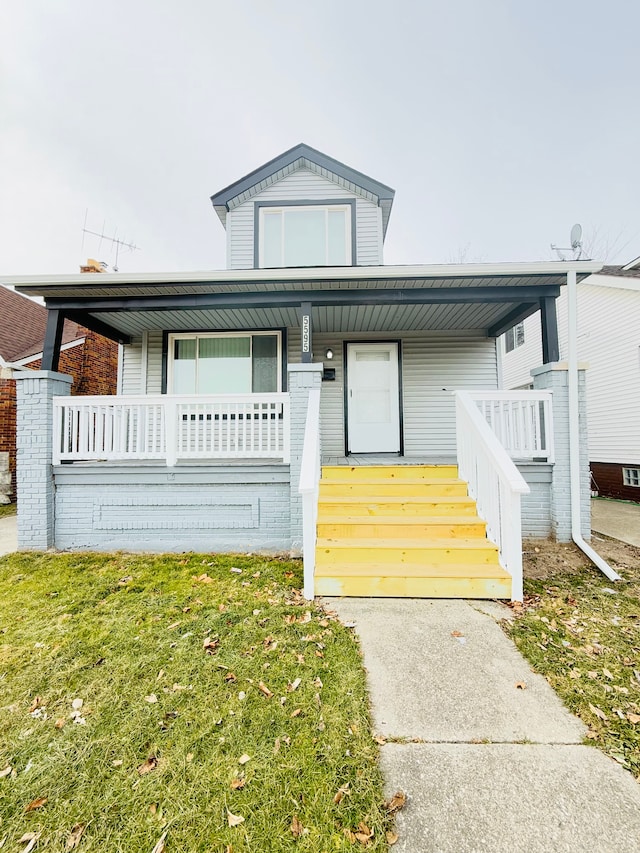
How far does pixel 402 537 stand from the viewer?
150 inches

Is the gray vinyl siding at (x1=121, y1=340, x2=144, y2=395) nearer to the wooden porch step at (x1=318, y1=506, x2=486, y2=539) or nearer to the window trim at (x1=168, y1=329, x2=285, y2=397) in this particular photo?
the window trim at (x1=168, y1=329, x2=285, y2=397)

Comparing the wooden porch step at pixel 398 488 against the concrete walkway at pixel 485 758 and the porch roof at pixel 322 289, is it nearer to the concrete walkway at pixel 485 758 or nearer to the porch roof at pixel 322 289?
the concrete walkway at pixel 485 758

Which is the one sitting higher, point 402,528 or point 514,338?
point 514,338

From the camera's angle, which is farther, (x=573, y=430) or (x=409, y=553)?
(x=573, y=430)

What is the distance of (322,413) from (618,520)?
17.2ft

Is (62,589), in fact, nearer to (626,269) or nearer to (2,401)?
(2,401)

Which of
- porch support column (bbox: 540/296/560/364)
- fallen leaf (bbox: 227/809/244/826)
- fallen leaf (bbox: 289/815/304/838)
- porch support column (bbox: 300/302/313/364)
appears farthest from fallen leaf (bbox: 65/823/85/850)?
porch support column (bbox: 540/296/560/364)

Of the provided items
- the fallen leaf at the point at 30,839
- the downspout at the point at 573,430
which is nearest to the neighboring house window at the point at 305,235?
the downspout at the point at 573,430

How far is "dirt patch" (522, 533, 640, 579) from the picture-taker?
3.94 m

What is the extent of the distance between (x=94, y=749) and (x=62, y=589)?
7.58 feet

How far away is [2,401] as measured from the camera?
8148mm

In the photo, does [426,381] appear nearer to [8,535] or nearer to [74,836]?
[74,836]

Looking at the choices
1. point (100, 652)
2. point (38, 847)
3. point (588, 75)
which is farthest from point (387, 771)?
point (588, 75)

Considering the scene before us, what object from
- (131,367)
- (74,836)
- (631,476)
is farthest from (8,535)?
(631,476)
